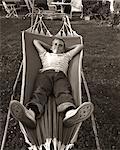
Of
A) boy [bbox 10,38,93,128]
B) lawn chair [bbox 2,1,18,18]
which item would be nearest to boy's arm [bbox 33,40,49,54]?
boy [bbox 10,38,93,128]

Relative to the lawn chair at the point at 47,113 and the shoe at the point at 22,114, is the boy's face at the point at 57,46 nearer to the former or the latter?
the lawn chair at the point at 47,113

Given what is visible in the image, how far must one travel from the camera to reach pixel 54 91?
7.88 feet

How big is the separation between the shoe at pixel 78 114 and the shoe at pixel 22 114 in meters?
0.21

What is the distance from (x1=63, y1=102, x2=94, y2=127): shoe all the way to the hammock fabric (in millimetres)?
65

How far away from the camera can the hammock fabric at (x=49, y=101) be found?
6.52 feet

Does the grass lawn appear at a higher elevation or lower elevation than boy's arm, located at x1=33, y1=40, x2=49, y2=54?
lower

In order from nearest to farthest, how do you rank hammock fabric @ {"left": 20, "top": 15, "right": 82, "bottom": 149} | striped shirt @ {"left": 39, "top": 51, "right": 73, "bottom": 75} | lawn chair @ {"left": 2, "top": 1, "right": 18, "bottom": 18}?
hammock fabric @ {"left": 20, "top": 15, "right": 82, "bottom": 149} → striped shirt @ {"left": 39, "top": 51, "right": 73, "bottom": 75} → lawn chair @ {"left": 2, "top": 1, "right": 18, "bottom": 18}

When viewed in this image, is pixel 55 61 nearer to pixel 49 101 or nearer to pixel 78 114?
pixel 49 101

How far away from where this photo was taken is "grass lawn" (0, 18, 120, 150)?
299 centimetres

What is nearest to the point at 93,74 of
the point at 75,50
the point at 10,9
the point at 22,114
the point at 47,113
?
the point at 75,50

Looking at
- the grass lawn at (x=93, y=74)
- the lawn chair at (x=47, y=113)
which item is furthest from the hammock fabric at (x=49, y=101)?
the grass lawn at (x=93, y=74)

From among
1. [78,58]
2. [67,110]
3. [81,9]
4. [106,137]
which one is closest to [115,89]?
[106,137]

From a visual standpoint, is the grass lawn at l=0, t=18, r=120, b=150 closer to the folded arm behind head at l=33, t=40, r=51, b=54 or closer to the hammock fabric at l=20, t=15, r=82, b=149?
the hammock fabric at l=20, t=15, r=82, b=149

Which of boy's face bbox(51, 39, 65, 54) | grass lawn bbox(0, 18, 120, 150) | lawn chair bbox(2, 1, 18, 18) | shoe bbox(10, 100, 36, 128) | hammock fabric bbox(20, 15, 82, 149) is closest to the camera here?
shoe bbox(10, 100, 36, 128)
